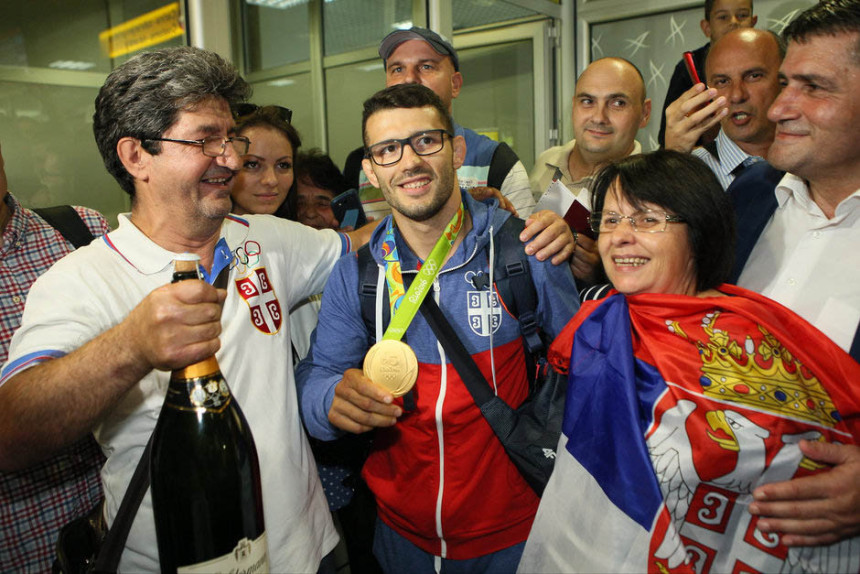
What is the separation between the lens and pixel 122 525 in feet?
3.91

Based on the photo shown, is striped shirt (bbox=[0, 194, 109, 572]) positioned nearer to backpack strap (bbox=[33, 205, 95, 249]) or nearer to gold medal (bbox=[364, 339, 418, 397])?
backpack strap (bbox=[33, 205, 95, 249])

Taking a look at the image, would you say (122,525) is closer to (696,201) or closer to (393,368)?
(393,368)

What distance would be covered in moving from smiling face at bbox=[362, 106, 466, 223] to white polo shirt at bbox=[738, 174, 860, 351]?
0.92 meters

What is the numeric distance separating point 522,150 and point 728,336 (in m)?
4.58

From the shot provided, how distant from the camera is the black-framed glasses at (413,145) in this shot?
1.83 metres

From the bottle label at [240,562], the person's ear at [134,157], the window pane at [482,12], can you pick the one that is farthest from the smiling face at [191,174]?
the window pane at [482,12]

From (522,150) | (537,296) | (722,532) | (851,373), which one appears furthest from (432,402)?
(522,150)

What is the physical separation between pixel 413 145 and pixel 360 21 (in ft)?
9.84

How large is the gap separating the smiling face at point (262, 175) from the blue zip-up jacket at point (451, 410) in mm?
766

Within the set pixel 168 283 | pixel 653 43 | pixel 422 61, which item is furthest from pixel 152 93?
pixel 653 43

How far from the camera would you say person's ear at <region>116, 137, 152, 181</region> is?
1.63 meters

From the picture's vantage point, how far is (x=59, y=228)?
6.60 ft

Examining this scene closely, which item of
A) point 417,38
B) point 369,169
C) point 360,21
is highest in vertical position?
point 360,21

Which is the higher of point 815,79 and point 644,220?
point 815,79
